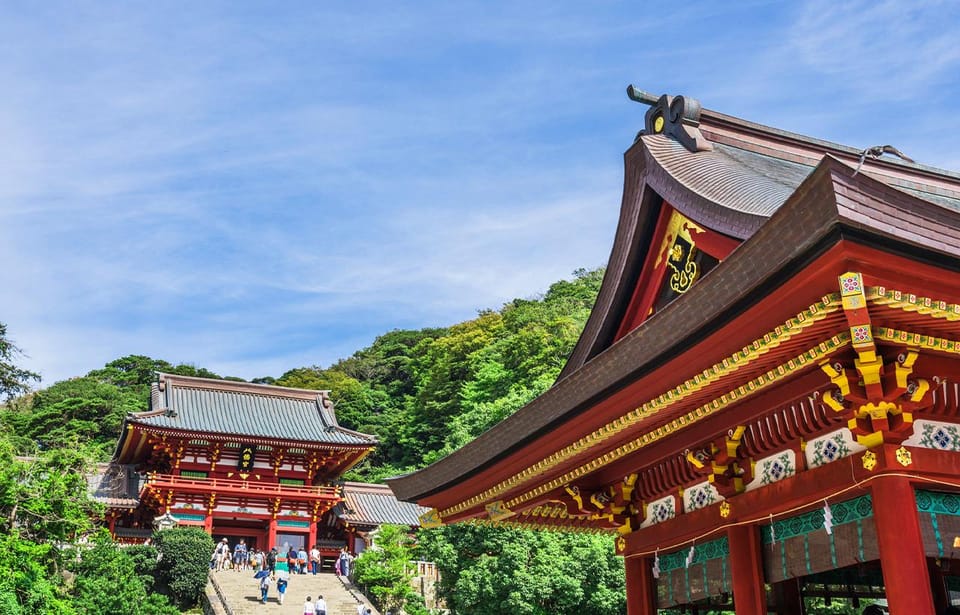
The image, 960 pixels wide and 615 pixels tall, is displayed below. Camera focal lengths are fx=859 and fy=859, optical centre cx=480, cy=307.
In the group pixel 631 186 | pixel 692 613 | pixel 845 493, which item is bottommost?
pixel 692 613

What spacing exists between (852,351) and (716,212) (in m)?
2.15

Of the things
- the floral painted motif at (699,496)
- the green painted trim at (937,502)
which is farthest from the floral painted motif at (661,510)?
the green painted trim at (937,502)

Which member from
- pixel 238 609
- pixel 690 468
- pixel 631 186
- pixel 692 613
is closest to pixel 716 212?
pixel 631 186

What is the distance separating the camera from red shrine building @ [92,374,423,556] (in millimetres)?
33781

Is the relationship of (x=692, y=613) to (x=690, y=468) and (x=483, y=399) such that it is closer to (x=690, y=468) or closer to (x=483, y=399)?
(x=690, y=468)

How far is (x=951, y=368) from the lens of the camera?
18.2ft

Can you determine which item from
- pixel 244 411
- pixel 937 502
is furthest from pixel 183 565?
pixel 937 502

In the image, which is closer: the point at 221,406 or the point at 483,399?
the point at 221,406

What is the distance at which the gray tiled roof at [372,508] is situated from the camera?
36.2 meters

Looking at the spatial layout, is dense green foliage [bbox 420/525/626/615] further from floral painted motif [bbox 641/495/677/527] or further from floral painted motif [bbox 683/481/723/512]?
floral painted motif [bbox 683/481/723/512]

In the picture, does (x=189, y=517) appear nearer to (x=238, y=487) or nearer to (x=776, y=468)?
(x=238, y=487)

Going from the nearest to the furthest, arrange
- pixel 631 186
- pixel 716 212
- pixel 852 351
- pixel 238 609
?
pixel 852 351, pixel 716 212, pixel 631 186, pixel 238 609

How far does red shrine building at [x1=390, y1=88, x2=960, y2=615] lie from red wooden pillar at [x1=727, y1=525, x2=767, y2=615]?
17 mm

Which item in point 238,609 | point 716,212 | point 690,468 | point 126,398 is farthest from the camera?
point 126,398
